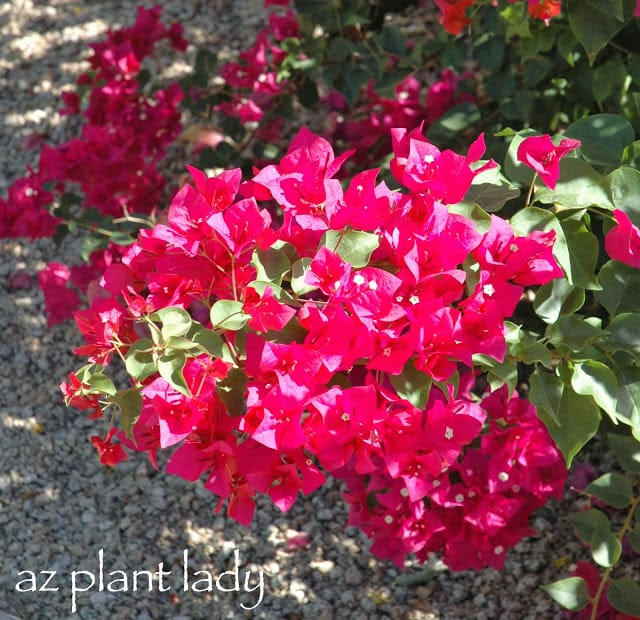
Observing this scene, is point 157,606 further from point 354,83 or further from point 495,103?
point 495,103

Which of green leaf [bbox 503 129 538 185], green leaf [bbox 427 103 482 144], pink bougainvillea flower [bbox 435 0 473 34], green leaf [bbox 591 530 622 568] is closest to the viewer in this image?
green leaf [bbox 503 129 538 185]

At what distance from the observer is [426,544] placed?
5.57 feet

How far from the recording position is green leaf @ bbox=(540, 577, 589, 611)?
4.89 feet

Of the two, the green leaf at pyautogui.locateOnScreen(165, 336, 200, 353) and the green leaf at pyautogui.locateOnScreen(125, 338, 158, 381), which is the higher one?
the green leaf at pyautogui.locateOnScreen(165, 336, 200, 353)

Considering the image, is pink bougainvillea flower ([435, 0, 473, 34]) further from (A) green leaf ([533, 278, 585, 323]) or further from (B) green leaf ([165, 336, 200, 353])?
(B) green leaf ([165, 336, 200, 353])

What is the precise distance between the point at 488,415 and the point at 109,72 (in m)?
1.30

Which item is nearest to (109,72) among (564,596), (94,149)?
(94,149)

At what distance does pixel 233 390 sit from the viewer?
3.79 ft

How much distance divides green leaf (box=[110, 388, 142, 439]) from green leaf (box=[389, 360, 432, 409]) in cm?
30

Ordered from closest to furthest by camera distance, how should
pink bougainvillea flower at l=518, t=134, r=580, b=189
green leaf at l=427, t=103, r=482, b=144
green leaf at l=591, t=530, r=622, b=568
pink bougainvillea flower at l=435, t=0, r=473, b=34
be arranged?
pink bougainvillea flower at l=518, t=134, r=580, b=189 → green leaf at l=591, t=530, r=622, b=568 → pink bougainvillea flower at l=435, t=0, r=473, b=34 → green leaf at l=427, t=103, r=482, b=144

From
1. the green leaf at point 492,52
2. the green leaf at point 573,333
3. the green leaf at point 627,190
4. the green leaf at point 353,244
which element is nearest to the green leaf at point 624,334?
the green leaf at point 573,333

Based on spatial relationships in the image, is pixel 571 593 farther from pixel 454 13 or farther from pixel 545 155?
pixel 454 13

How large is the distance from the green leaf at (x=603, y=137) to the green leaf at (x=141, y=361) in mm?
671

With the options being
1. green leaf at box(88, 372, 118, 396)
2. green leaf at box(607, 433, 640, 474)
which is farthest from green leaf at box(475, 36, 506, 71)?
green leaf at box(88, 372, 118, 396)
